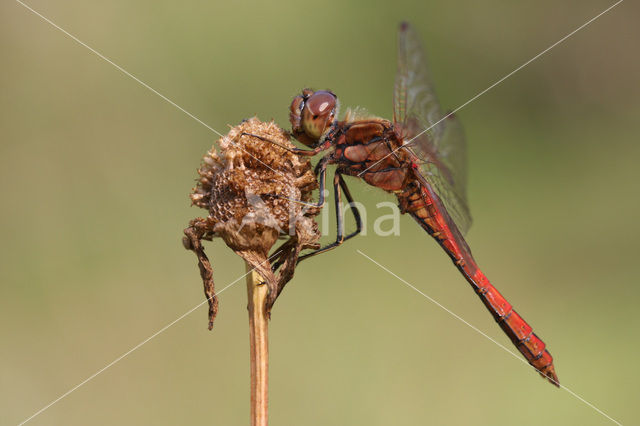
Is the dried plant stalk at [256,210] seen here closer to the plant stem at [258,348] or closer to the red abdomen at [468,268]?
the plant stem at [258,348]

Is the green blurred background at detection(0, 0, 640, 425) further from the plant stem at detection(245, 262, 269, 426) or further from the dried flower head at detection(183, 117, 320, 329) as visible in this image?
the plant stem at detection(245, 262, 269, 426)

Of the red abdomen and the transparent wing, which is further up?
the transparent wing

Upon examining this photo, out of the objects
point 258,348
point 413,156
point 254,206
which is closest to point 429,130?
point 413,156

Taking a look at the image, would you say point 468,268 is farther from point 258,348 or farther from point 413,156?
point 258,348

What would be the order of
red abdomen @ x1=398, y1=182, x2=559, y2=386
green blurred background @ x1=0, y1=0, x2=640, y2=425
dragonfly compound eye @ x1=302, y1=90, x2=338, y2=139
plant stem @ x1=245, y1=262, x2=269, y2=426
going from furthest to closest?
green blurred background @ x1=0, y1=0, x2=640, y2=425, red abdomen @ x1=398, y1=182, x2=559, y2=386, dragonfly compound eye @ x1=302, y1=90, x2=338, y2=139, plant stem @ x1=245, y1=262, x2=269, y2=426

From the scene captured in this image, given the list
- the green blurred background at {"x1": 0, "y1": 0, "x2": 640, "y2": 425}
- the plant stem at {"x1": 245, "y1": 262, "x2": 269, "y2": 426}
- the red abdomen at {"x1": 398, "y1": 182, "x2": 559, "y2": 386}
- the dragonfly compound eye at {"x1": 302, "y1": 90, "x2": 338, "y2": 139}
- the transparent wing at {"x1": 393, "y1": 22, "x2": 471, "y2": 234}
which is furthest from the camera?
the green blurred background at {"x1": 0, "y1": 0, "x2": 640, "y2": 425}

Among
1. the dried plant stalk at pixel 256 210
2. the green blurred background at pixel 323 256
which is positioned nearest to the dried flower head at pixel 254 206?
the dried plant stalk at pixel 256 210

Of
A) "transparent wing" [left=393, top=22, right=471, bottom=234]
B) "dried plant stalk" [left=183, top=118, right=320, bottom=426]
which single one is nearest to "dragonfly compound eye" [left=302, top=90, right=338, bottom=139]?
"dried plant stalk" [left=183, top=118, right=320, bottom=426]

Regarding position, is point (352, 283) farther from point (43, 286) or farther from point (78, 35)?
point (78, 35)
